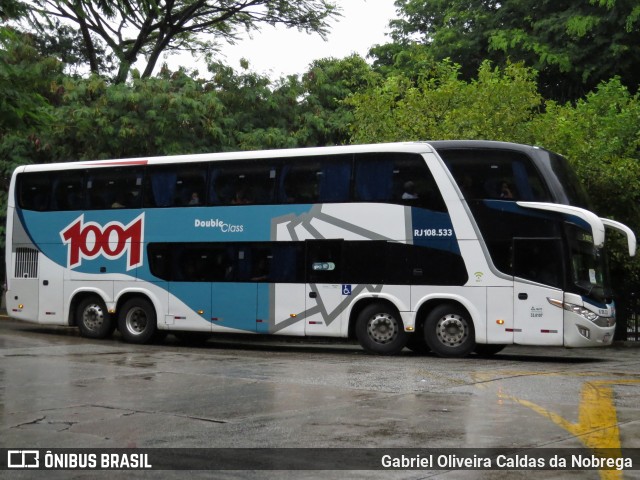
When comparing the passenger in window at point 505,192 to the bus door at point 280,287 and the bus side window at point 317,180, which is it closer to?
the bus side window at point 317,180

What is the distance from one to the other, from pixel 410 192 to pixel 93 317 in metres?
8.17

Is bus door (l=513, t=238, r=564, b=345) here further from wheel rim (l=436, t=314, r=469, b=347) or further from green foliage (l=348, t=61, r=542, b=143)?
green foliage (l=348, t=61, r=542, b=143)

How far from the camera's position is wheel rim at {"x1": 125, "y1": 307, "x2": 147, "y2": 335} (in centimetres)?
2241

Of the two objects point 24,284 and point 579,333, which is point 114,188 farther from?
point 579,333

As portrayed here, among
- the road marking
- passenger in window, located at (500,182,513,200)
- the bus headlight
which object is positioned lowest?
the road marking

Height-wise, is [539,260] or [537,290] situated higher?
[539,260]

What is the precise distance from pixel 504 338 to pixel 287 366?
4299 mm

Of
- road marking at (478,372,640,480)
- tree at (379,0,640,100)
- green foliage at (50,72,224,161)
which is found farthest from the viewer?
tree at (379,0,640,100)

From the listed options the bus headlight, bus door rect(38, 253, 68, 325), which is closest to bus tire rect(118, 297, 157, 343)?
bus door rect(38, 253, 68, 325)

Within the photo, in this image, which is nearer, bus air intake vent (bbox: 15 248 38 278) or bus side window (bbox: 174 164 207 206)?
bus side window (bbox: 174 164 207 206)

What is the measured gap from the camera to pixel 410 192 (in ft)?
62.9

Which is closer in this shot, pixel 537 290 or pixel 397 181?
pixel 537 290

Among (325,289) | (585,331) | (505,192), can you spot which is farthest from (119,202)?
(585,331)

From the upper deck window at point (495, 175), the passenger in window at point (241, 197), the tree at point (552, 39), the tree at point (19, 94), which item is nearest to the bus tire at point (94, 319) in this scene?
the passenger in window at point (241, 197)
